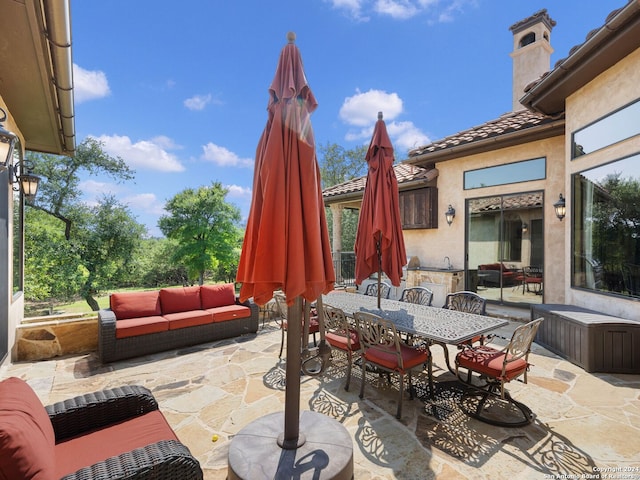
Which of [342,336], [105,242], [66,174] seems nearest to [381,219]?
[342,336]

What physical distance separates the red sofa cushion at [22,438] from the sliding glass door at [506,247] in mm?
8101

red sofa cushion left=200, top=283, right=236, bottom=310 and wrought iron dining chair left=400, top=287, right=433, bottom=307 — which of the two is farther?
red sofa cushion left=200, top=283, right=236, bottom=310

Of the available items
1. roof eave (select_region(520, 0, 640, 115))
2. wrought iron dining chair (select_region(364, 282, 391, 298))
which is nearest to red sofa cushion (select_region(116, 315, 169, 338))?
wrought iron dining chair (select_region(364, 282, 391, 298))

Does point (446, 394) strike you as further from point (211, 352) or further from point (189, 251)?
point (189, 251)

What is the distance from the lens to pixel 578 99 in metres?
5.25

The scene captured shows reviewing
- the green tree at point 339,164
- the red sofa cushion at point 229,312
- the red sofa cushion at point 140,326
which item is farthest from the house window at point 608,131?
the green tree at point 339,164

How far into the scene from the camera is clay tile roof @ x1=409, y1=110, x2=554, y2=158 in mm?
6535

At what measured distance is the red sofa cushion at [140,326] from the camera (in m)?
4.54

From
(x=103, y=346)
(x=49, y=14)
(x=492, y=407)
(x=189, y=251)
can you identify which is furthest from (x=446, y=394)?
(x=189, y=251)

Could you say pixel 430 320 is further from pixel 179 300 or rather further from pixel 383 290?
pixel 179 300

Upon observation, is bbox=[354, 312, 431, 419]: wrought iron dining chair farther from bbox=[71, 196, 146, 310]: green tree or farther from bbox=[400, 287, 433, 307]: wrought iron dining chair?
bbox=[71, 196, 146, 310]: green tree

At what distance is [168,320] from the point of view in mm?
4930

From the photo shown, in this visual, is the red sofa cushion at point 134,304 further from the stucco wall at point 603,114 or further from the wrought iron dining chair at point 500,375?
the stucco wall at point 603,114

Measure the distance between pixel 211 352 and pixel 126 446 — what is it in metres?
3.21
